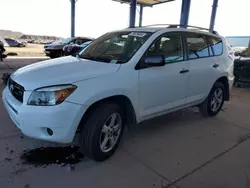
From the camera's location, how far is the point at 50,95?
7.90ft

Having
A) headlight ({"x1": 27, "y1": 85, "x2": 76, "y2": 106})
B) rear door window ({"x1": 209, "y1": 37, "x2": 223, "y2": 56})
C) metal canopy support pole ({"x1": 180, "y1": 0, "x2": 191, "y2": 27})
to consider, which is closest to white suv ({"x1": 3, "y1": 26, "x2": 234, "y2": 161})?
headlight ({"x1": 27, "y1": 85, "x2": 76, "y2": 106})

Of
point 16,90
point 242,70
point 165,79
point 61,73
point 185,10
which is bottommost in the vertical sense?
point 242,70

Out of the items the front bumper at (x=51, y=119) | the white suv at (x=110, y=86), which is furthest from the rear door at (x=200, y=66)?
the front bumper at (x=51, y=119)

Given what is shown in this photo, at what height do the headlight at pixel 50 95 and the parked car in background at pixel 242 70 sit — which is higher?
the headlight at pixel 50 95

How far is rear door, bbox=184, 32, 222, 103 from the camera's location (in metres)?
3.79

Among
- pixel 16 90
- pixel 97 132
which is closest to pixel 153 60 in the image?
pixel 97 132

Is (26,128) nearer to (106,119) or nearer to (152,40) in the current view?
(106,119)

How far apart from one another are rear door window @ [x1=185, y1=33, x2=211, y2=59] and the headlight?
218 cm

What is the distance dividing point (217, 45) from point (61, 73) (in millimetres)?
3188

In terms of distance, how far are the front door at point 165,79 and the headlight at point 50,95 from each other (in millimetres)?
990

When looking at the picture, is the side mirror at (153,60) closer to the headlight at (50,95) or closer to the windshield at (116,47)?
the windshield at (116,47)

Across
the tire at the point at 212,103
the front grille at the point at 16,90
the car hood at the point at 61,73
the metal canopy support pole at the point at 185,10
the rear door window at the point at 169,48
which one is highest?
the metal canopy support pole at the point at 185,10

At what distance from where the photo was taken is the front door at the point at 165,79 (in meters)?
3.08

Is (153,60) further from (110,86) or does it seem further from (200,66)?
(200,66)
